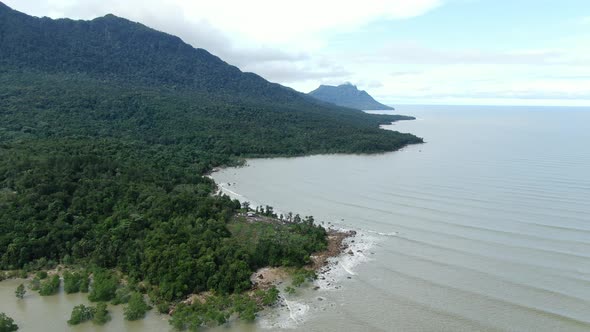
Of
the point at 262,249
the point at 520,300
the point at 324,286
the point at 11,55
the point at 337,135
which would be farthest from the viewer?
the point at 11,55

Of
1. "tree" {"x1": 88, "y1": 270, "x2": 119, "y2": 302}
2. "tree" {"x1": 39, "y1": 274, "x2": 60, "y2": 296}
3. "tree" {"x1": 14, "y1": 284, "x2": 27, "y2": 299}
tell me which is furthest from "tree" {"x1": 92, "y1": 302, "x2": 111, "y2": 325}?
"tree" {"x1": 14, "y1": 284, "x2": 27, "y2": 299}

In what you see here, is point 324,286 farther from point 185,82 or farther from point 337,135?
point 185,82

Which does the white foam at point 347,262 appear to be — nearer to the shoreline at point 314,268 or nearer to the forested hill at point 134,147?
the shoreline at point 314,268

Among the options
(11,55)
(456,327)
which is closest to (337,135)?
(456,327)

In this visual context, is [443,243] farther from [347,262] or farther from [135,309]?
[135,309]

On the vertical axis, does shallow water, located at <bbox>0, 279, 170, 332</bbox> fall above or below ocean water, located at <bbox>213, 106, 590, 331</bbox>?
below

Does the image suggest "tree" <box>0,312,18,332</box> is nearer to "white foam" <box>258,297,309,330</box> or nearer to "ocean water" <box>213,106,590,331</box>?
"ocean water" <box>213,106,590,331</box>
